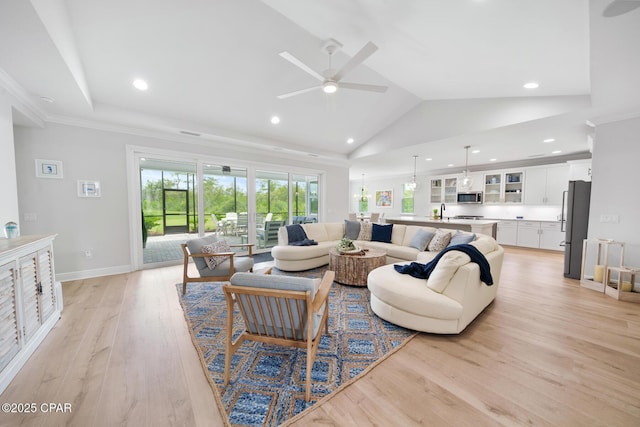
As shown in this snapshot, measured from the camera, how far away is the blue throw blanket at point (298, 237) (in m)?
4.69

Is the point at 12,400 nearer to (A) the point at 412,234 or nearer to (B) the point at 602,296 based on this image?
(A) the point at 412,234

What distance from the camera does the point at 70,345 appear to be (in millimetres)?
2178

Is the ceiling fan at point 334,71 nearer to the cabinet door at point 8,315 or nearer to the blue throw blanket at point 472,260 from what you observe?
the blue throw blanket at point 472,260

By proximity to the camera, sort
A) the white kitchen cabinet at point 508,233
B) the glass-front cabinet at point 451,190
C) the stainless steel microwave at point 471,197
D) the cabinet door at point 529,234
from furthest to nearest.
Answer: the glass-front cabinet at point 451,190 → the stainless steel microwave at point 471,197 → the white kitchen cabinet at point 508,233 → the cabinet door at point 529,234

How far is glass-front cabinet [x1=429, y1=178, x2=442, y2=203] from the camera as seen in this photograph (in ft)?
28.8

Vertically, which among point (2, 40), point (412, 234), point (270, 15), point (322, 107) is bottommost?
point (412, 234)

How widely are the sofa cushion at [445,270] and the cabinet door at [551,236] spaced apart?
Result: 5900mm

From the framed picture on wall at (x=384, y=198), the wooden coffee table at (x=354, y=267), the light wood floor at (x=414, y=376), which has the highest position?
the framed picture on wall at (x=384, y=198)

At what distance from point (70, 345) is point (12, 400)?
65 cm

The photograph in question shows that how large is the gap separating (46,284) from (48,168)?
2375 millimetres

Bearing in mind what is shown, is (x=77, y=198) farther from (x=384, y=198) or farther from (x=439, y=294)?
(x=384, y=198)

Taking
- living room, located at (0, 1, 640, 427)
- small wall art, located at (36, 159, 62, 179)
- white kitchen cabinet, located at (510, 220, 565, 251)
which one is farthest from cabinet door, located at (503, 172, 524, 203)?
small wall art, located at (36, 159, 62, 179)

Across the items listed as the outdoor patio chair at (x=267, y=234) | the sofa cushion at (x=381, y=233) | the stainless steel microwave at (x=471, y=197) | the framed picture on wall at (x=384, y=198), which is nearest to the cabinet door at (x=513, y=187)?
the stainless steel microwave at (x=471, y=197)

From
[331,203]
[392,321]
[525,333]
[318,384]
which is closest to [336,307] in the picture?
[392,321]
